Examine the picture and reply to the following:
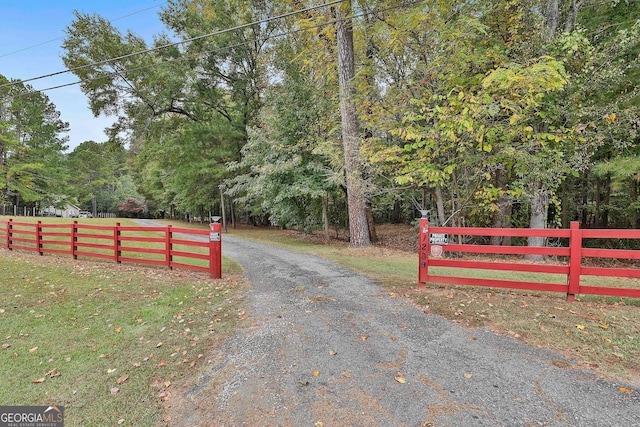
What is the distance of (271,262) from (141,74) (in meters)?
14.3

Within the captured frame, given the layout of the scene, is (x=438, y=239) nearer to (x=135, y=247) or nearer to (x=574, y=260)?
(x=574, y=260)

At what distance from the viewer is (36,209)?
136 ft

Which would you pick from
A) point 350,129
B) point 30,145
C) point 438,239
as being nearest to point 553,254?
point 438,239

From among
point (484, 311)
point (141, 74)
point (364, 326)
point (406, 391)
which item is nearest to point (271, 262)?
point (364, 326)

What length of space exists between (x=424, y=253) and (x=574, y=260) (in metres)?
2.11

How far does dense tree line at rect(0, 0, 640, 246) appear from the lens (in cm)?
728

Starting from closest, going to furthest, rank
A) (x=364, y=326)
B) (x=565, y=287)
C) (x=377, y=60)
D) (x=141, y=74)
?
1. (x=364, y=326)
2. (x=565, y=287)
3. (x=377, y=60)
4. (x=141, y=74)

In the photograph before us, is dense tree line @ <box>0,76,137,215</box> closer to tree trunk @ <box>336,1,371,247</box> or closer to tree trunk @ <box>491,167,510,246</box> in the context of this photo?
tree trunk @ <box>336,1,371,247</box>

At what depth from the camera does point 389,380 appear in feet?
8.79

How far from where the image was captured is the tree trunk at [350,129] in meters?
9.94

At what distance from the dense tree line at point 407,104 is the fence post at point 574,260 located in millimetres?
2737

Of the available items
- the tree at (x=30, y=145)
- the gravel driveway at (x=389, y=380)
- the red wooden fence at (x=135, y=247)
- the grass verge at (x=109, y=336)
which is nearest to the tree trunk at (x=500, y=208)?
the gravel driveway at (x=389, y=380)

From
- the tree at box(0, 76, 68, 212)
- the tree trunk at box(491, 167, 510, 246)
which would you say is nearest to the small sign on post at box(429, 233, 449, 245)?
the tree trunk at box(491, 167, 510, 246)

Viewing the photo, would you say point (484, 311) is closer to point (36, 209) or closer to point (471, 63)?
point (471, 63)
